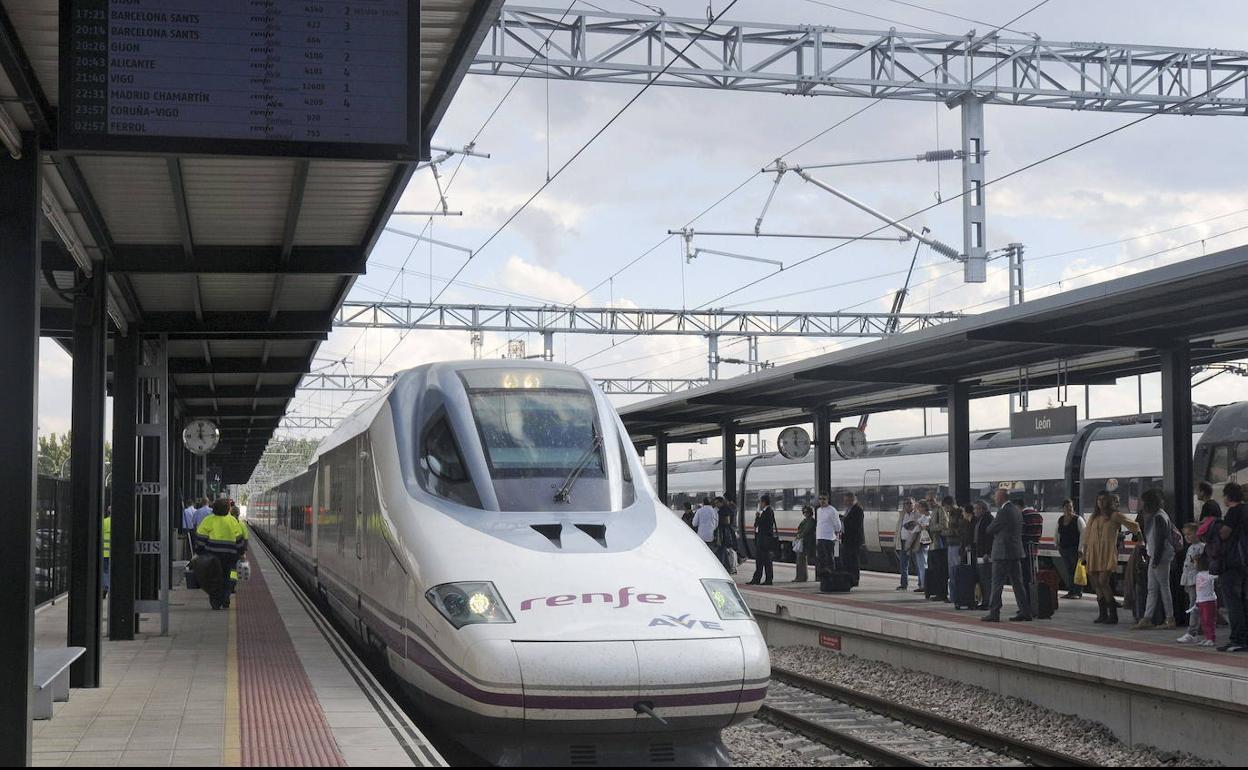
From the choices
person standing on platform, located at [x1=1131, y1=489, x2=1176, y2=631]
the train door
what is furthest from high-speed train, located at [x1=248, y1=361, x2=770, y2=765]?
the train door

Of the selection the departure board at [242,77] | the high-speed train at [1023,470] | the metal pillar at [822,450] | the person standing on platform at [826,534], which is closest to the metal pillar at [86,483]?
the departure board at [242,77]

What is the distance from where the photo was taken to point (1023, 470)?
2566cm

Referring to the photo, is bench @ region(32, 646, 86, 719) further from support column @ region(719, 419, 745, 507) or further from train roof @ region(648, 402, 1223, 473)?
support column @ region(719, 419, 745, 507)

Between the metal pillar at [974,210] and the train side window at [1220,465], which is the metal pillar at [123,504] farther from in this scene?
the train side window at [1220,465]

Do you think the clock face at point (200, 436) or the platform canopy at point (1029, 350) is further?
the clock face at point (200, 436)

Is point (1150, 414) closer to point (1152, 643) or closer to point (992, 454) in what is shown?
point (992, 454)

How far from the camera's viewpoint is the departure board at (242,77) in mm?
7344

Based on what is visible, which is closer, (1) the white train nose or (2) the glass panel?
(1) the white train nose

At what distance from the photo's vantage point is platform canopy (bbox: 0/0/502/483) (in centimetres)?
771

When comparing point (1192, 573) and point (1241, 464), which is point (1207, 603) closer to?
point (1192, 573)

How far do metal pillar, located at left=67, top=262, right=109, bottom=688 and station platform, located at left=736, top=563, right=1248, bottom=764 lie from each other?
8.58 m

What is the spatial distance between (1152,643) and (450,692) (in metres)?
8.15

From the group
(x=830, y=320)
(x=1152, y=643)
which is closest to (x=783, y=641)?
(x=1152, y=643)

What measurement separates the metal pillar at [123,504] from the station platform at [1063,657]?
8.65 metres
